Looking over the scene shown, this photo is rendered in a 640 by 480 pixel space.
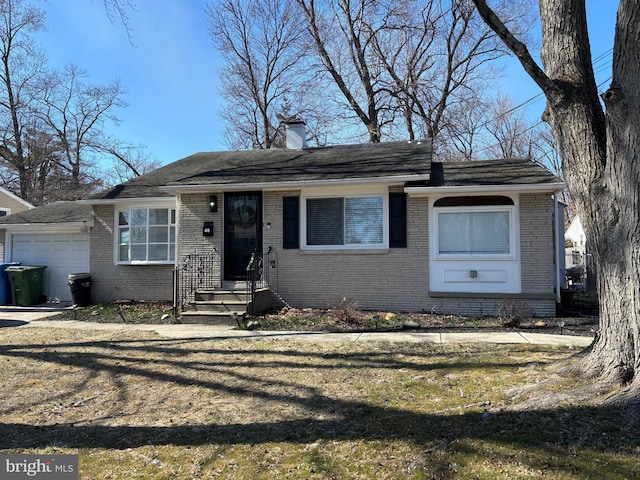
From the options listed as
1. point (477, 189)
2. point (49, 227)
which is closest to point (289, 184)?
point (477, 189)

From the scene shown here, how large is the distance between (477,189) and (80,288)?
10.6 metres

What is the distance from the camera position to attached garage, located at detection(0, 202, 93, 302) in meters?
13.9

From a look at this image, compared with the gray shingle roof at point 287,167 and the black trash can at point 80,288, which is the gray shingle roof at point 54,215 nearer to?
the gray shingle roof at point 287,167

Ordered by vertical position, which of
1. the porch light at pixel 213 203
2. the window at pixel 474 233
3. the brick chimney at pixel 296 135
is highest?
the brick chimney at pixel 296 135

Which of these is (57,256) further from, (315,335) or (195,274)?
(315,335)

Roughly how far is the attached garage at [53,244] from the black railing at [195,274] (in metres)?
3.93

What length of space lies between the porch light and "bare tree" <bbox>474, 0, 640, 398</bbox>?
8161 mm

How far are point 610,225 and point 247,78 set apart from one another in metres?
25.9

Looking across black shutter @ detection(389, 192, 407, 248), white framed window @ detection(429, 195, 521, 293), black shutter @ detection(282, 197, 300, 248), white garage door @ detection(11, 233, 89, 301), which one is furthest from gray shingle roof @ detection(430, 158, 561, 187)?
white garage door @ detection(11, 233, 89, 301)

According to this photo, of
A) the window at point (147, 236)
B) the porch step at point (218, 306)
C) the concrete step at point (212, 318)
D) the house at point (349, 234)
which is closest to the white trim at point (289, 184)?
→ the house at point (349, 234)

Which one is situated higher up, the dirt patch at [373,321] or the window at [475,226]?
the window at [475,226]

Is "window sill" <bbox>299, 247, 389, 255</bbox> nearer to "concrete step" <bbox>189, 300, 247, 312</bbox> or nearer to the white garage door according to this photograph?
"concrete step" <bbox>189, 300, 247, 312</bbox>

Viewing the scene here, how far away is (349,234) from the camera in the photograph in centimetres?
1086

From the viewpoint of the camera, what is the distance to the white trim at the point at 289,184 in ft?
33.2
